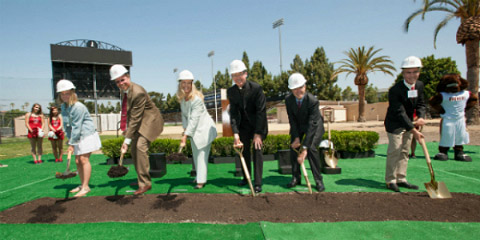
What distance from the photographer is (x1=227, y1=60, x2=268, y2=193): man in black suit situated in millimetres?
4469

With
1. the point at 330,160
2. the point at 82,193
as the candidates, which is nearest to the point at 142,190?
the point at 82,193

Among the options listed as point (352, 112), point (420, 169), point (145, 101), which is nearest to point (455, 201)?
point (420, 169)

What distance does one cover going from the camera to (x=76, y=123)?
14.5 feet

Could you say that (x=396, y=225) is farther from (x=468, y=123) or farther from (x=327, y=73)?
(x=327, y=73)

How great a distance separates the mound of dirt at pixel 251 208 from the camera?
10.9ft

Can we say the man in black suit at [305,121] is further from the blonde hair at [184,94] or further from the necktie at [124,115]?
the necktie at [124,115]

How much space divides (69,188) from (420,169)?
7423 mm

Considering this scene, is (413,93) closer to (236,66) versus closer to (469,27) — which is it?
(236,66)

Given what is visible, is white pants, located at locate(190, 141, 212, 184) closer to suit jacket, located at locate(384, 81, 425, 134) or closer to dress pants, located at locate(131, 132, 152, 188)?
dress pants, located at locate(131, 132, 152, 188)

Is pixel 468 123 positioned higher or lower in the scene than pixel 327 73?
lower

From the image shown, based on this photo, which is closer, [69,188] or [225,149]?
[69,188]

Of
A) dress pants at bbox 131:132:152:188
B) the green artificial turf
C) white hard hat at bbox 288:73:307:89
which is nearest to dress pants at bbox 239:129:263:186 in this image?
the green artificial turf

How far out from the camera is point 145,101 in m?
4.55

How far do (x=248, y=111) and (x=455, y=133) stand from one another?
5.88 meters
